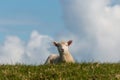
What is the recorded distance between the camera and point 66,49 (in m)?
26.4

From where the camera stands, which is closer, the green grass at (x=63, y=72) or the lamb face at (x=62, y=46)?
the green grass at (x=63, y=72)

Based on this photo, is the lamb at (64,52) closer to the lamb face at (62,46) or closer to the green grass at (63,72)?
the lamb face at (62,46)

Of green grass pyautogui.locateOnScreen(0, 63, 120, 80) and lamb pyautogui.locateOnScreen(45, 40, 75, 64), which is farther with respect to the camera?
lamb pyautogui.locateOnScreen(45, 40, 75, 64)

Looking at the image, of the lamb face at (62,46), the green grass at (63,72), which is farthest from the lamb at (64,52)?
the green grass at (63,72)

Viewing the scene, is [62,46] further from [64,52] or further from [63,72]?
[63,72]

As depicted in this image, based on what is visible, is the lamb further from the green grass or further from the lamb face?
the green grass

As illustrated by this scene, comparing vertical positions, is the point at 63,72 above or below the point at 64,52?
below

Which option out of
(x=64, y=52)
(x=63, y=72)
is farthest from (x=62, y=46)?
(x=63, y=72)

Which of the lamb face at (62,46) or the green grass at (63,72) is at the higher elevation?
the lamb face at (62,46)

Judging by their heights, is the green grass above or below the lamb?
below

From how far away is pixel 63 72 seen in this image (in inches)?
707

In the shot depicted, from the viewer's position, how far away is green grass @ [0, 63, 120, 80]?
1730 centimetres

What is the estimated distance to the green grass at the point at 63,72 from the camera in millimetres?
17297

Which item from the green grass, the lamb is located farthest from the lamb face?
the green grass
